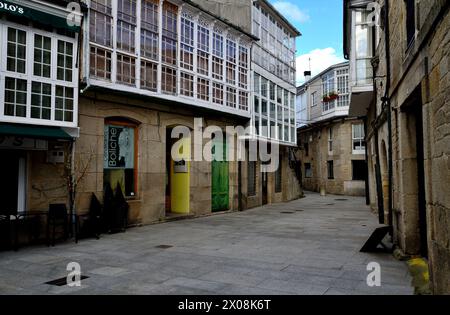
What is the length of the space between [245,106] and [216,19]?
168 inches

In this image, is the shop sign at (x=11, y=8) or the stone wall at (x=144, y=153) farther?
the stone wall at (x=144, y=153)

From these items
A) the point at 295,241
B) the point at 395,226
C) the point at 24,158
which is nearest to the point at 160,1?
the point at 24,158

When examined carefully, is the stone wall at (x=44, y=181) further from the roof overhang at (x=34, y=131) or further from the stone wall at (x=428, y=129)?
the stone wall at (x=428, y=129)

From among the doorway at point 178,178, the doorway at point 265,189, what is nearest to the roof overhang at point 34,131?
the doorway at point 178,178

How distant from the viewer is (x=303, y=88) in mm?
35219

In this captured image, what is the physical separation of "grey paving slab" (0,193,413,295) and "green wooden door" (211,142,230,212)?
15.0 feet

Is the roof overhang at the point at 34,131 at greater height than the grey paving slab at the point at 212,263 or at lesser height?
greater

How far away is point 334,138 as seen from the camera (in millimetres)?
29594

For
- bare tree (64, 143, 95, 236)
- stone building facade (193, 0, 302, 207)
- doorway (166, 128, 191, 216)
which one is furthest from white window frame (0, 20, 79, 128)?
stone building facade (193, 0, 302, 207)

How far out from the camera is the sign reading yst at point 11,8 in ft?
28.0

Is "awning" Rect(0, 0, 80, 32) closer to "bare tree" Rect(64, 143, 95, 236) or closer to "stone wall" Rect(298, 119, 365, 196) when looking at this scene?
"bare tree" Rect(64, 143, 95, 236)

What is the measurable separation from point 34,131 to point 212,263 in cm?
542

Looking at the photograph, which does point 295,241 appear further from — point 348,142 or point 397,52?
point 348,142
